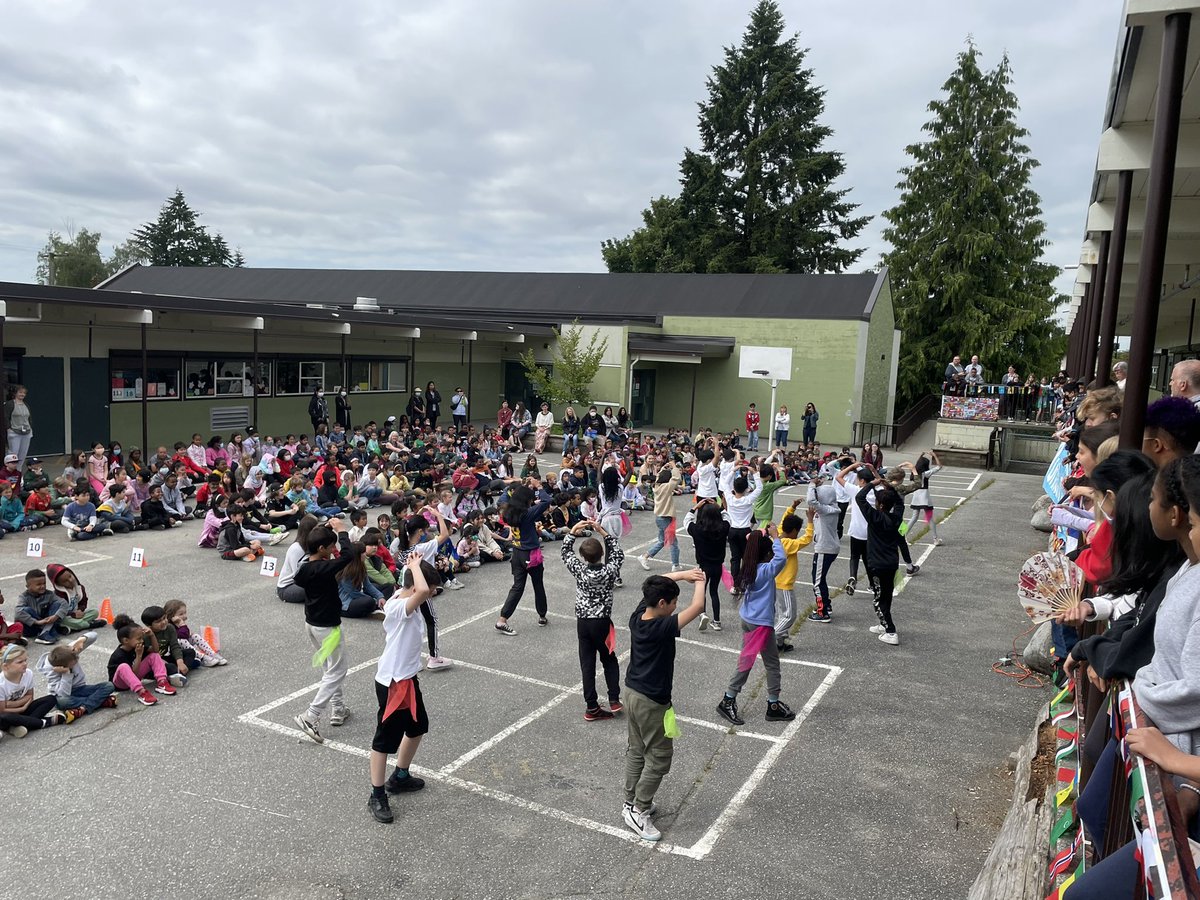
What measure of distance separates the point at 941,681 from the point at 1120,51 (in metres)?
6.36

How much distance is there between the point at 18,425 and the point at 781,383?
2529 centimetres

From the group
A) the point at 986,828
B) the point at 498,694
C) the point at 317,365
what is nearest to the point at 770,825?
the point at 986,828

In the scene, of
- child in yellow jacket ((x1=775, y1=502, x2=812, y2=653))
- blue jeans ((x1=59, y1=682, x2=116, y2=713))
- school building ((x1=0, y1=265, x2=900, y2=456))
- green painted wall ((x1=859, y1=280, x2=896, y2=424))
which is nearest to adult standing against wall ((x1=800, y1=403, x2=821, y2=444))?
school building ((x1=0, y1=265, x2=900, y2=456))

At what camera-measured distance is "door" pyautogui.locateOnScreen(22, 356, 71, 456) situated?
716 inches

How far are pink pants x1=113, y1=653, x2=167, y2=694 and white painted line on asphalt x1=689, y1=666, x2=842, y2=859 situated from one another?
208 inches

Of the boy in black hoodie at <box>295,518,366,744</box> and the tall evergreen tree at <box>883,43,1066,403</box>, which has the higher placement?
the tall evergreen tree at <box>883,43,1066,403</box>

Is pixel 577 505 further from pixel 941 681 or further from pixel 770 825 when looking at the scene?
pixel 770 825

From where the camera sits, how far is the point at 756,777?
6.52 meters

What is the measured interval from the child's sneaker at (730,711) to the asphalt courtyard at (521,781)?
0.10 metres

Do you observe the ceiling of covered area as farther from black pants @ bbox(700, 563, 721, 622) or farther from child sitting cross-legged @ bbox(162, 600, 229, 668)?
child sitting cross-legged @ bbox(162, 600, 229, 668)

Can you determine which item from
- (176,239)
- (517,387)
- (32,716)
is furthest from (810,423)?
(176,239)

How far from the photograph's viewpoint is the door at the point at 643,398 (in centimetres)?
3375

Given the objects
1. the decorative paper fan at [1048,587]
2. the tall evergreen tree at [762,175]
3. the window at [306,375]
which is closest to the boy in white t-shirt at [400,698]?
the decorative paper fan at [1048,587]

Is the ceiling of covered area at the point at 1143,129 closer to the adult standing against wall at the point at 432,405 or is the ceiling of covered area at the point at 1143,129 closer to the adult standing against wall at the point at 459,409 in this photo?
the adult standing against wall at the point at 432,405
